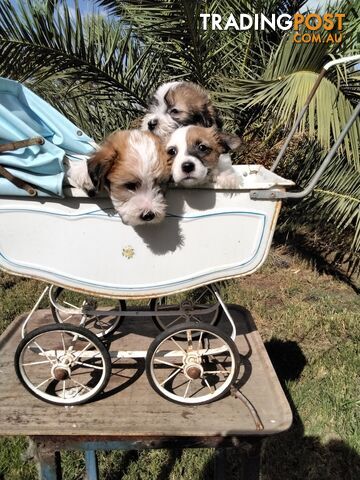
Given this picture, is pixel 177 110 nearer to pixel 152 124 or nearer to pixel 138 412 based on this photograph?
pixel 152 124

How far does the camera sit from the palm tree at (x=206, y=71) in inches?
129

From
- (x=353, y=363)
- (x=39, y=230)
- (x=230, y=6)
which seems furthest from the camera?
(x=230, y=6)

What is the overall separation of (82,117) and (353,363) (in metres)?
3.06

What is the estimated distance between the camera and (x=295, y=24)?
3488mm

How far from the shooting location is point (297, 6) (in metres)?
4.48

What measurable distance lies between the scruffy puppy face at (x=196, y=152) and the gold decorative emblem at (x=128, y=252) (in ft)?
1.22

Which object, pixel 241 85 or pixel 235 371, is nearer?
pixel 235 371

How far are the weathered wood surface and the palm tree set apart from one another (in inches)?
72.6

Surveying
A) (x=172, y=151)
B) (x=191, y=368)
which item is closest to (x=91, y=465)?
(x=191, y=368)

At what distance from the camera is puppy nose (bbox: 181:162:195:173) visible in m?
1.76

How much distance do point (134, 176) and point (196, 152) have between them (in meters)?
0.34

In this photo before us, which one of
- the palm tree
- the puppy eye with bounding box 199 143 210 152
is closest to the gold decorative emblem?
the puppy eye with bounding box 199 143 210 152

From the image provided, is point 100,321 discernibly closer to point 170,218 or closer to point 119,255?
point 119,255

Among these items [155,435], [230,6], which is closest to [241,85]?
[230,6]
